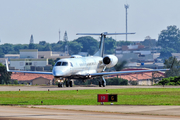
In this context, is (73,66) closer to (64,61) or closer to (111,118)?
(64,61)

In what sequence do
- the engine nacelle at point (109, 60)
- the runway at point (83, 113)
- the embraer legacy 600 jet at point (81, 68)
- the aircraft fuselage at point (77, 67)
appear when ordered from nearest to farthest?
the runway at point (83, 113), the aircraft fuselage at point (77, 67), the embraer legacy 600 jet at point (81, 68), the engine nacelle at point (109, 60)


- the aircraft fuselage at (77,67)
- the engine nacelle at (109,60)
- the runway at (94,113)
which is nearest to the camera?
the runway at (94,113)

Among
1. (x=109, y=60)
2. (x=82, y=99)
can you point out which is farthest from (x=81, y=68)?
(x=82, y=99)

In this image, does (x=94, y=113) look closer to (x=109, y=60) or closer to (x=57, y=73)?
(x=57, y=73)

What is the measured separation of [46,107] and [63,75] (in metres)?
27.6

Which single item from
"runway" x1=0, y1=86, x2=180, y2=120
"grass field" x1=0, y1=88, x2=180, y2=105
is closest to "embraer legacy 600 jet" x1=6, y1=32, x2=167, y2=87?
"grass field" x1=0, y1=88, x2=180, y2=105

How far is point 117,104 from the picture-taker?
35.5 meters

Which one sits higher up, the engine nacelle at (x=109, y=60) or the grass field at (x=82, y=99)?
the engine nacelle at (x=109, y=60)

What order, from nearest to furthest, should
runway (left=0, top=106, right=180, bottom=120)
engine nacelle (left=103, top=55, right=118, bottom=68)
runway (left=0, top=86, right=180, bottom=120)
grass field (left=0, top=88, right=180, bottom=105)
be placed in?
runway (left=0, top=106, right=180, bottom=120)
runway (left=0, top=86, right=180, bottom=120)
grass field (left=0, top=88, right=180, bottom=105)
engine nacelle (left=103, top=55, right=118, bottom=68)

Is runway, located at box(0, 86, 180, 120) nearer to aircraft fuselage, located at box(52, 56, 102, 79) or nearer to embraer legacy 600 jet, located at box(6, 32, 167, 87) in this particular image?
aircraft fuselage, located at box(52, 56, 102, 79)

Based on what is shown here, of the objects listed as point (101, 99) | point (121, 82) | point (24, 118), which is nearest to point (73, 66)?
point (101, 99)

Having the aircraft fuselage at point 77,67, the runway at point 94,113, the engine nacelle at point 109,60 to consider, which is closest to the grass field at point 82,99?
the runway at point 94,113


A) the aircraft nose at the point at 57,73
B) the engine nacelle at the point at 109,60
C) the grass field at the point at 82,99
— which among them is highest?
the engine nacelle at the point at 109,60

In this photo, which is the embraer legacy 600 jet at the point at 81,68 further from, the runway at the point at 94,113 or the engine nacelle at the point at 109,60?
the runway at the point at 94,113
